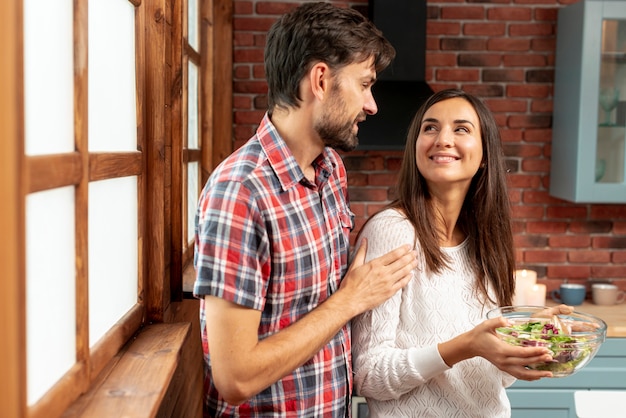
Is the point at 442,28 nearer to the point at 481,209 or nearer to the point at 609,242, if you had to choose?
the point at 609,242

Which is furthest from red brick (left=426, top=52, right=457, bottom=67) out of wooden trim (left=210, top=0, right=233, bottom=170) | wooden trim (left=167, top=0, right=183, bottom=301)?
wooden trim (left=167, top=0, right=183, bottom=301)

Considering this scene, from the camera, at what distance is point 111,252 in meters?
1.45

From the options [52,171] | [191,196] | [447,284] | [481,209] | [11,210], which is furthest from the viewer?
[191,196]

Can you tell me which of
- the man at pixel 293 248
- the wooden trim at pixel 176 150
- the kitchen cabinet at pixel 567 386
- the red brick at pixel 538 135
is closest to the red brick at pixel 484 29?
the red brick at pixel 538 135

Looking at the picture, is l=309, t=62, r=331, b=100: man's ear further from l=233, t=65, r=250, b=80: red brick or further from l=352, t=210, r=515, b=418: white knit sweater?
l=233, t=65, r=250, b=80: red brick

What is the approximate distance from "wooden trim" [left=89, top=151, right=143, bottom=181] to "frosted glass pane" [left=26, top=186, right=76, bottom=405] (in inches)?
5.4

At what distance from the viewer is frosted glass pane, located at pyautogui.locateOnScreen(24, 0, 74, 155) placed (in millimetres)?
895

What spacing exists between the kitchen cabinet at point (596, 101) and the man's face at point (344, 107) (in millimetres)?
2111

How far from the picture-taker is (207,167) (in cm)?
322

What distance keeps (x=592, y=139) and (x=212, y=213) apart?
2535 millimetres

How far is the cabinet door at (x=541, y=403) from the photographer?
321cm

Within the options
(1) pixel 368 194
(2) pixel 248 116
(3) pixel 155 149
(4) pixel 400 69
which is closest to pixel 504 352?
(3) pixel 155 149

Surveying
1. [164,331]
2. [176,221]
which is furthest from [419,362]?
[176,221]

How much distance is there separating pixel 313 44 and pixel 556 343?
0.81 m
